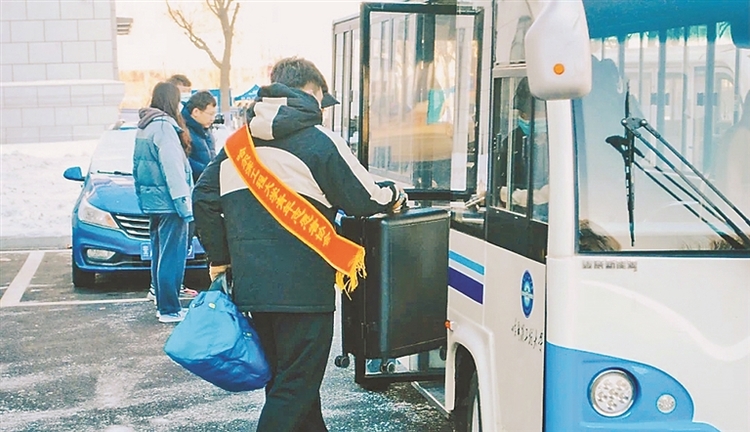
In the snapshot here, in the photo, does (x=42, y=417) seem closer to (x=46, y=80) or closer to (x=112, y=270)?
(x=112, y=270)

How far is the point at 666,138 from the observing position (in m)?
3.14

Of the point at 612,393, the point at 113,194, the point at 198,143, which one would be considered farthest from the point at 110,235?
the point at 612,393

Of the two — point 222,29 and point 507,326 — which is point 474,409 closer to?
point 507,326

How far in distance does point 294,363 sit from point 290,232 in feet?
1.74

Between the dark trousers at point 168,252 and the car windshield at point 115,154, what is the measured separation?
7.04ft

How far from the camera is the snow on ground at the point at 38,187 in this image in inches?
540

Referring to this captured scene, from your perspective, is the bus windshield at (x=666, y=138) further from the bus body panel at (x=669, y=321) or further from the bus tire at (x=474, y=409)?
the bus tire at (x=474, y=409)

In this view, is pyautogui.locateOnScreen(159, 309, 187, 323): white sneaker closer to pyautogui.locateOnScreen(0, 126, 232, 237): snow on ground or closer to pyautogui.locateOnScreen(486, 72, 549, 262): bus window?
pyautogui.locateOnScreen(0, 126, 232, 237): snow on ground

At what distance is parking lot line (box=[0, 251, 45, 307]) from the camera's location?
29.0 feet

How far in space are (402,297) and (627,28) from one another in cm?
159

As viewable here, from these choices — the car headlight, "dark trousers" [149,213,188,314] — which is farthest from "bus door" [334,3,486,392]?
Result: the car headlight

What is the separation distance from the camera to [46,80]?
67.4 feet

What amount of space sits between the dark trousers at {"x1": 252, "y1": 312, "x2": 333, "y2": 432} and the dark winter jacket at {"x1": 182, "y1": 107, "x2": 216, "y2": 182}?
4521 millimetres

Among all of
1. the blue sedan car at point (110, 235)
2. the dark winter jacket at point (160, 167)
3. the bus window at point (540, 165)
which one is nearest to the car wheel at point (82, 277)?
the blue sedan car at point (110, 235)
